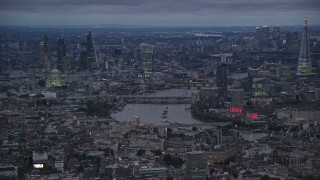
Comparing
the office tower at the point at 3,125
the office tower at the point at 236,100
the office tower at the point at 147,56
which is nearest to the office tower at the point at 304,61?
the office tower at the point at 236,100

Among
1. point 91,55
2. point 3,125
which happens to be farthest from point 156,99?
point 3,125

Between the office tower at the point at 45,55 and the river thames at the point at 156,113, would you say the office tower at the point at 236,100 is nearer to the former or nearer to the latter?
the river thames at the point at 156,113

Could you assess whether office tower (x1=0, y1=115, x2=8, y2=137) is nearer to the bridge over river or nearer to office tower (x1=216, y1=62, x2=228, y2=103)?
office tower (x1=216, y1=62, x2=228, y2=103)

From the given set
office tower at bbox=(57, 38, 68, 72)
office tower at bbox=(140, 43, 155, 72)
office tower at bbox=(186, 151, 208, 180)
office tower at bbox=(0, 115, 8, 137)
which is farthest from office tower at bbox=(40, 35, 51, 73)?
office tower at bbox=(186, 151, 208, 180)

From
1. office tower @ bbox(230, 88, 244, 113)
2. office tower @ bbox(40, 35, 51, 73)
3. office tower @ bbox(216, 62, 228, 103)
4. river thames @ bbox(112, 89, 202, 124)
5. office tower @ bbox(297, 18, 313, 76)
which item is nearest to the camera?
river thames @ bbox(112, 89, 202, 124)

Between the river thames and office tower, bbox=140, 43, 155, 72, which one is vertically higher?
office tower, bbox=140, 43, 155, 72

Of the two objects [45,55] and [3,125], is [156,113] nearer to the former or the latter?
[3,125]

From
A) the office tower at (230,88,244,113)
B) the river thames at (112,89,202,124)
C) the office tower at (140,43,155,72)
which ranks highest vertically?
the office tower at (140,43,155,72)
